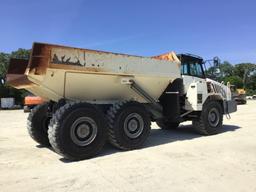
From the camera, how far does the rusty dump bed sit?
711 centimetres

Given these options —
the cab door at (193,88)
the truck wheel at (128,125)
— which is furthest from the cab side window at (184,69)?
the truck wheel at (128,125)

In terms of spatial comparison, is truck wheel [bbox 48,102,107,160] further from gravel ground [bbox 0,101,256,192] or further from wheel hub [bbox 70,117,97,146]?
gravel ground [bbox 0,101,256,192]

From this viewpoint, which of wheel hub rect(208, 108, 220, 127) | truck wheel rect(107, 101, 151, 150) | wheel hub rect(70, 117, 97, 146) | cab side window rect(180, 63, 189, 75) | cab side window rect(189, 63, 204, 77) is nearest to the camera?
wheel hub rect(70, 117, 97, 146)

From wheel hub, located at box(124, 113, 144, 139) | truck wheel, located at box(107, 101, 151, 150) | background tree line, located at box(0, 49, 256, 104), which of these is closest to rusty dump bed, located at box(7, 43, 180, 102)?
truck wheel, located at box(107, 101, 151, 150)

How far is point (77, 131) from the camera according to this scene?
24.7 ft

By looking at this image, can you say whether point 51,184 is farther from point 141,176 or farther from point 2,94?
point 2,94

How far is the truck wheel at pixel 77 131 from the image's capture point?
7.21 meters

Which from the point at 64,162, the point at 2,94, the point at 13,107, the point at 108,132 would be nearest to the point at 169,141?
the point at 108,132

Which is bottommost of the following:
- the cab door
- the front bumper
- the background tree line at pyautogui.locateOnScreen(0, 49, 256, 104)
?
the front bumper

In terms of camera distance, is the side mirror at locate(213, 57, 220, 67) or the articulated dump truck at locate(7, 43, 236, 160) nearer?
the articulated dump truck at locate(7, 43, 236, 160)

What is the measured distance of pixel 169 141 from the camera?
9.78m

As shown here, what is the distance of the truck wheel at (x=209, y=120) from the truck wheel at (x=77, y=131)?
395cm

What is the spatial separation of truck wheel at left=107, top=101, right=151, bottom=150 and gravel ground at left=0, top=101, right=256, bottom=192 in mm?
294

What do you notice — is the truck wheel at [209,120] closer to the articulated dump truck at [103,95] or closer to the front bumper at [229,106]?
the articulated dump truck at [103,95]
